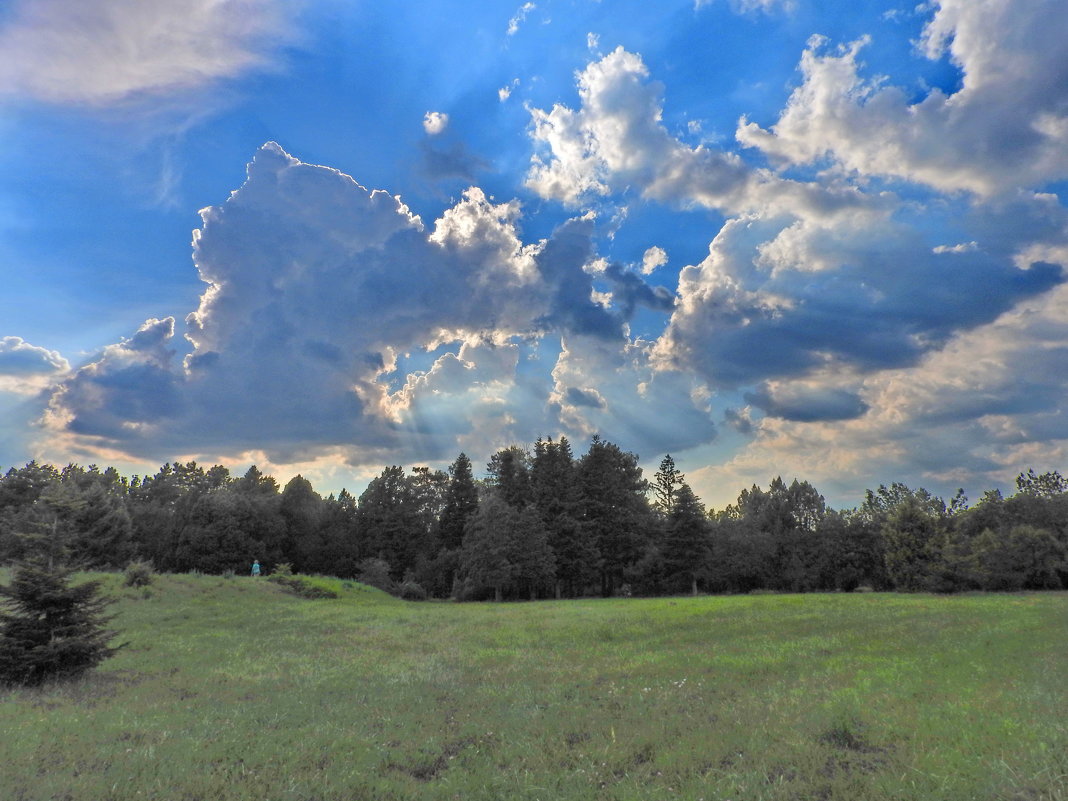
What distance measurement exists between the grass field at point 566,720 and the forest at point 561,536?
Result: 1456 inches

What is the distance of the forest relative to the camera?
56531mm

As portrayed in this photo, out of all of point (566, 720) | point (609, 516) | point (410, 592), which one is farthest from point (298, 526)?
point (566, 720)

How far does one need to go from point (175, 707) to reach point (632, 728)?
9.94m

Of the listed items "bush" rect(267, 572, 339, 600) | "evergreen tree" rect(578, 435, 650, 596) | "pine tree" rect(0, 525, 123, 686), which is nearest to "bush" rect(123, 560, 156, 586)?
"bush" rect(267, 572, 339, 600)

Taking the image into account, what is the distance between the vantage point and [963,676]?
13.8m

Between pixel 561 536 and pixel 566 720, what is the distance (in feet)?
187

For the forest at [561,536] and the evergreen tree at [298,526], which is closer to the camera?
the forest at [561,536]

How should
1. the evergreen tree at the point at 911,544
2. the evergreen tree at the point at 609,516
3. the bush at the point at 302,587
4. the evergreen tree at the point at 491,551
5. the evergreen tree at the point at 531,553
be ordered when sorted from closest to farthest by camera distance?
the bush at the point at 302,587, the evergreen tree at the point at 911,544, the evergreen tree at the point at 491,551, the evergreen tree at the point at 531,553, the evergreen tree at the point at 609,516

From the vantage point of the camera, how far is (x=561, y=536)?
67.2 m

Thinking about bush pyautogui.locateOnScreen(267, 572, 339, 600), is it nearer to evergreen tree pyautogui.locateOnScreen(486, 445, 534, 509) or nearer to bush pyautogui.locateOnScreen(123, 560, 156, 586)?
bush pyautogui.locateOnScreen(123, 560, 156, 586)

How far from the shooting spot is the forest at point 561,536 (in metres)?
56.5

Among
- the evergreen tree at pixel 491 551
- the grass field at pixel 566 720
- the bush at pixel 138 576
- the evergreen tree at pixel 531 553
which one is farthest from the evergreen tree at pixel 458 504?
the grass field at pixel 566 720

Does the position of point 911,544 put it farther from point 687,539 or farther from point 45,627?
point 45,627

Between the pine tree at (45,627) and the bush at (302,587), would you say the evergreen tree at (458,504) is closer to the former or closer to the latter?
the bush at (302,587)
